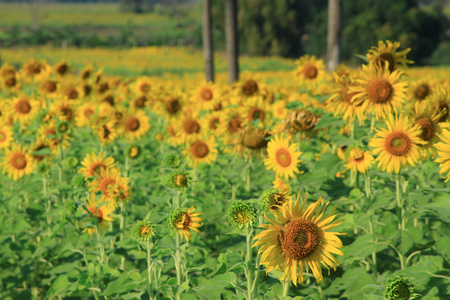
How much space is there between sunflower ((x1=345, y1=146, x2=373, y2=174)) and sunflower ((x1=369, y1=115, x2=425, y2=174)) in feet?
0.46

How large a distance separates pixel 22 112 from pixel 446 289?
5209 mm

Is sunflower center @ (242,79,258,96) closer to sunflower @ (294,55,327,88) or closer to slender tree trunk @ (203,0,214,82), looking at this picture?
sunflower @ (294,55,327,88)

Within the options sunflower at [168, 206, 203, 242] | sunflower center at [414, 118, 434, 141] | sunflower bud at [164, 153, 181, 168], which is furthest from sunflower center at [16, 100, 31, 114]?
sunflower center at [414, 118, 434, 141]

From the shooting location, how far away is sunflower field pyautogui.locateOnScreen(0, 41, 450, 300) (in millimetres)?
2324

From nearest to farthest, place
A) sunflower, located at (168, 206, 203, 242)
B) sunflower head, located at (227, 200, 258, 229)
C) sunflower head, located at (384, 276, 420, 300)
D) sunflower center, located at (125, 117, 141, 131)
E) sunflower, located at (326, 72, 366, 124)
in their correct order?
sunflower head, located at (384, 276, 420, 300), sunflower head, located at (227, 200, 258, 229), sunflower, located at (168, 206, 203, 242), sunflower, located at (326, 72, 366, 124), sunflower center, located at (125, 117, 141, 131)

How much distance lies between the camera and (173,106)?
5.63m

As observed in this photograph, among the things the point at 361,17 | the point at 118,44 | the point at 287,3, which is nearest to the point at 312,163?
the point at 361,17

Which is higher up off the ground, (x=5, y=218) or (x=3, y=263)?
(x=5, y=218)

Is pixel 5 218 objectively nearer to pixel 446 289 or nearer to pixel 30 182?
pixel 30 182

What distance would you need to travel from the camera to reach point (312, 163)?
3.67 meters

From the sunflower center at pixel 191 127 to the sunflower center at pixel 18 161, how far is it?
170 cm

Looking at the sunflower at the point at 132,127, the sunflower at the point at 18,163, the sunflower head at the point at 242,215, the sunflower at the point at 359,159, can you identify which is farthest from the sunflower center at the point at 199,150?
the sunflower head at the point at 242,215

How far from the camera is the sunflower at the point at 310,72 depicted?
5004 millimetres

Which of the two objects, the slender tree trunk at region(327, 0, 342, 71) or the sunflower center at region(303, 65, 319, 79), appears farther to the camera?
the slender tree trunk at region(327, 0, 342, 71)
